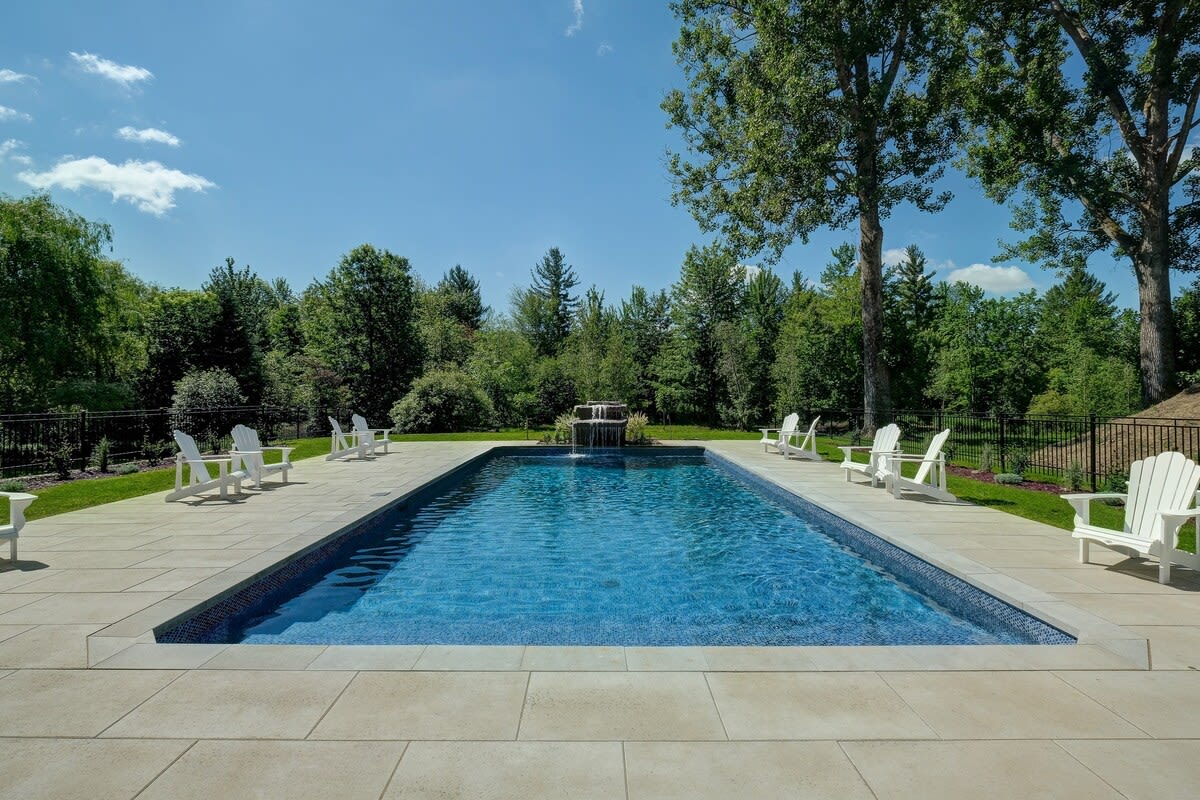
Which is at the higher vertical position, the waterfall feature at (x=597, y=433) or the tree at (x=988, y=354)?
the tree at (x=988, y=354)

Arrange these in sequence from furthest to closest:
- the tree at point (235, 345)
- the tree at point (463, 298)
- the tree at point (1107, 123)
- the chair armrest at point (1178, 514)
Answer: the tree at point (463, 298) < the tree at point (235, 345) < the tree at point (1107, 123) < the chair armrest at point (1178, 514)

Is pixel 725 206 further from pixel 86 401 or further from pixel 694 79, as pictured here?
pixel 86 401

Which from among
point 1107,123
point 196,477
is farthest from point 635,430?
point 1107,123

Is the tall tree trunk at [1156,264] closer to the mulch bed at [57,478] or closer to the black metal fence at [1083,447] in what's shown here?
the black metal fence at [1083,447]

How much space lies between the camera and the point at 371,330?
29484mm

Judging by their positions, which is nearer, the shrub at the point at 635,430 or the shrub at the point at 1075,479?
the shrub at the point at 1075,479

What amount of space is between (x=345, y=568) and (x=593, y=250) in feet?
103

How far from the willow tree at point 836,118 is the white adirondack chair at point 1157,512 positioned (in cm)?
1047

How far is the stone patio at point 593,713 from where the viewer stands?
225cm

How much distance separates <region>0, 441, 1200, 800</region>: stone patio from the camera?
2.25m

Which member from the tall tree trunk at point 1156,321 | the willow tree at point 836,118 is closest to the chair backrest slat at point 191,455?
the willow tree at point 836,118

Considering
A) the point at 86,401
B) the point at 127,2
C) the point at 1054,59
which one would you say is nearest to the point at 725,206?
the point at 1054,59

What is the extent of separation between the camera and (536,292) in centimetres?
4831

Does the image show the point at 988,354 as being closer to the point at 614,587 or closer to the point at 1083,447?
the point at 1083,447
